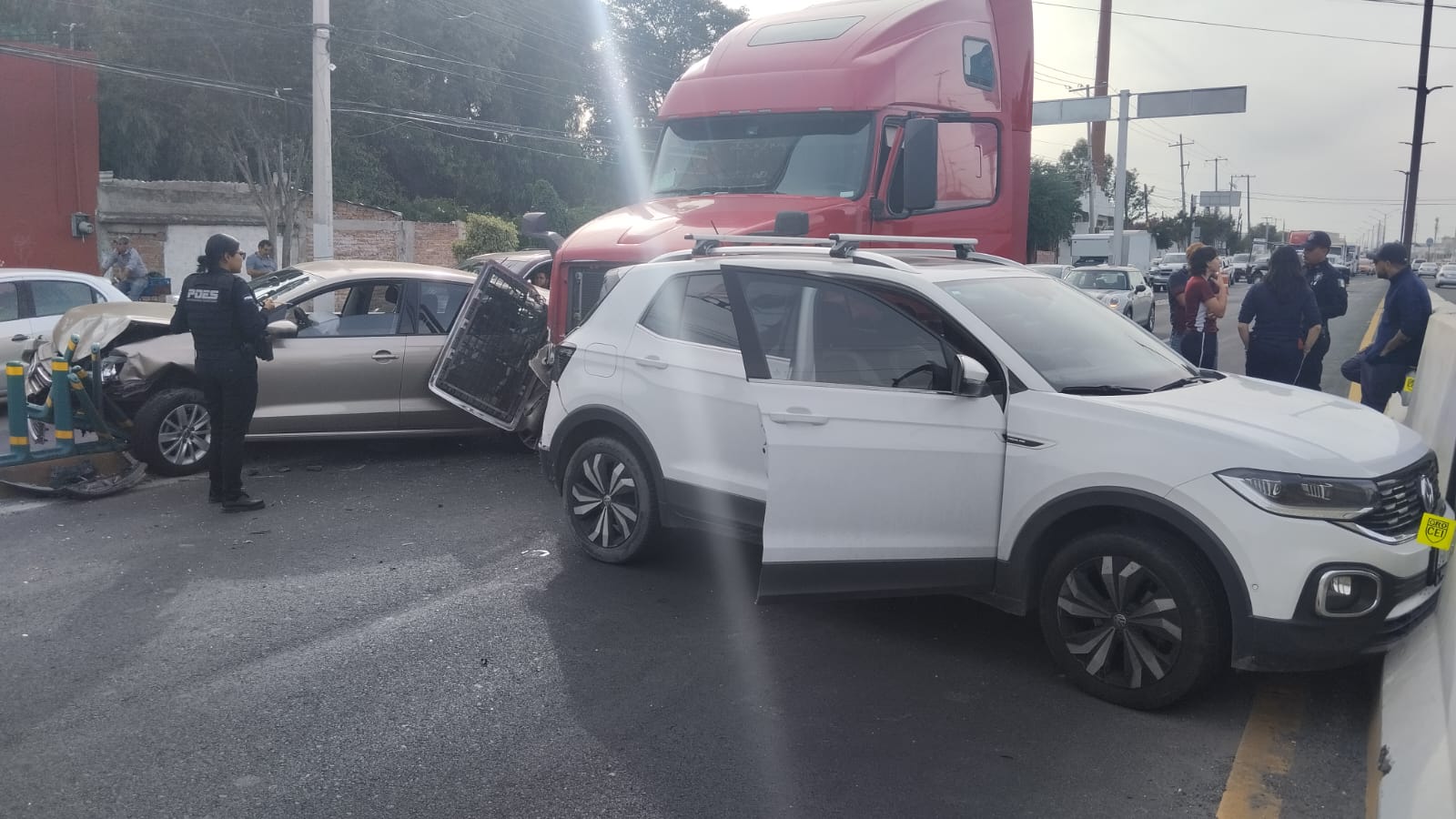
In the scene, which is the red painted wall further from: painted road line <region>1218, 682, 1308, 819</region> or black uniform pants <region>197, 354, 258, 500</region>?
painted road line <region>1218, 682, 1308, 819</region>

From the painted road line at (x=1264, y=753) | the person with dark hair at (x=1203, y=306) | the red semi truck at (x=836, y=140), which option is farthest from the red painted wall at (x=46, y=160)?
the painted road line at (x=1264, y=753)

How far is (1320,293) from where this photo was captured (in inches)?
421

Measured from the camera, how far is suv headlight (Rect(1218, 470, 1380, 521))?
4.07m

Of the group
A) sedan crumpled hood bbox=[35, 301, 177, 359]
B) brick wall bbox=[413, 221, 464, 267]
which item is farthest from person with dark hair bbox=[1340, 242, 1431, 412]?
brick wall bbox=[413, 221, 464, 267]

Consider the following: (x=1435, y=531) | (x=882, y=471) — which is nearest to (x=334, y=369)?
(x=882, y=471)

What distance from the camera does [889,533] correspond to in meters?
4.93

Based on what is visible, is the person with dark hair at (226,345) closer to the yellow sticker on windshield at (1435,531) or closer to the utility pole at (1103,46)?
the yellow sticker on windshield at (1435,531)

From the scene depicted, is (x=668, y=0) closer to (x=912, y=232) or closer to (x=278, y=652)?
(x=912, y=232)

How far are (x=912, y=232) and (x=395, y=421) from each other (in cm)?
438

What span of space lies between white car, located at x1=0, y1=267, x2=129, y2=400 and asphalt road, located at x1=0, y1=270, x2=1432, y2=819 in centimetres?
567

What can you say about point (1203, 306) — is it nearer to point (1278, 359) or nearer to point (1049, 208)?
point (1278, 359)

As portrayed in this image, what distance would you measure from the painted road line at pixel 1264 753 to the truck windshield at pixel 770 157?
5037mm

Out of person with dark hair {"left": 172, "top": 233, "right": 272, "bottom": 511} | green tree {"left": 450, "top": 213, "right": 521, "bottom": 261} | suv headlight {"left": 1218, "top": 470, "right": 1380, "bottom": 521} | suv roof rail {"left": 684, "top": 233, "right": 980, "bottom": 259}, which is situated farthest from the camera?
green tree {"left": 450, "top": 213, "right": 521, "bottom": 261}

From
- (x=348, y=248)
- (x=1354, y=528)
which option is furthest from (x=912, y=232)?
(x=348, y=248)
